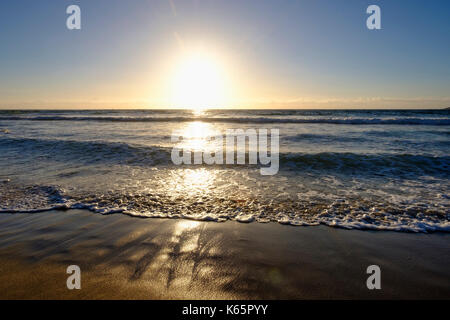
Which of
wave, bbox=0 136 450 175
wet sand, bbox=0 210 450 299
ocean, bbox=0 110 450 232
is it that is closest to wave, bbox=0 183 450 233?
ocean, bbox=0 110 450 232

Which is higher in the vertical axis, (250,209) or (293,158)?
(293,158)

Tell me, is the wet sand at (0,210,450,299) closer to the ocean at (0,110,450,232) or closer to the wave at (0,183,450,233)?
the wave at (0,183,450,233)

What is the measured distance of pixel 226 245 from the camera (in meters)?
3.34

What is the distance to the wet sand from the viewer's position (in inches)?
96.8

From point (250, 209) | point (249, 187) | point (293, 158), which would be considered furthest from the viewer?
point (293, 158)

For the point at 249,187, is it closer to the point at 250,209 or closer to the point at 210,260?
the point at 250,209

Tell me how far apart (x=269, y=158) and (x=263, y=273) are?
6276 millimetres

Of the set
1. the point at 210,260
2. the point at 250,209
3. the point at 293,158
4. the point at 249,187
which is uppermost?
the point at 293,158

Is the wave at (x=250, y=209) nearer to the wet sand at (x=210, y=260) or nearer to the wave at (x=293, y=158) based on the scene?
the wet sand at (x=210, y=260)

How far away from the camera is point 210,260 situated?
300 cm

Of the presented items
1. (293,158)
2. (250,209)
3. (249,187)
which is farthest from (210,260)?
(293,158)

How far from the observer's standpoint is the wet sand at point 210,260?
2459 mm

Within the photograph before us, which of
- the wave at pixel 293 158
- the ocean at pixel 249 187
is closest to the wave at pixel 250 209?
the ocean at pixel 249 187

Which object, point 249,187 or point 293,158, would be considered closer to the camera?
point 249,187
